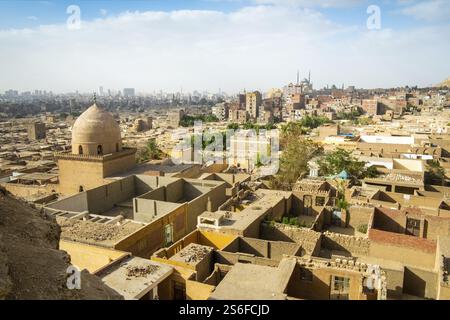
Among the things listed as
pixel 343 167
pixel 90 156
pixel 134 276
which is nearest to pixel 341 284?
pixel 134 276

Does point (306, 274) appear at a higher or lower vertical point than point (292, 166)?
lower

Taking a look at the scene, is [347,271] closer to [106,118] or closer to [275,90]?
[106,118]

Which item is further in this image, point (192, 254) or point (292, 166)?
point (292, 166)

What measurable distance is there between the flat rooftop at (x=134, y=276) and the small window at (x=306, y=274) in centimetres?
413

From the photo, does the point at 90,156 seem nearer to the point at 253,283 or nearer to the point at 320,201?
the point at 320,201

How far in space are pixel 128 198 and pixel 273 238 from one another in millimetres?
9395

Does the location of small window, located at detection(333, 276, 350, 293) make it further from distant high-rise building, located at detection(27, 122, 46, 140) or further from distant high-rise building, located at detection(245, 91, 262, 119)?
distant high-rise building, located at detection(245, 91, 262, 119)

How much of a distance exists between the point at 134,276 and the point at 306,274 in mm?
5316

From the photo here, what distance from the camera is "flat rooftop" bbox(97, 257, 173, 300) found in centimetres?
986

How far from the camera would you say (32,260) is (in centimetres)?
552

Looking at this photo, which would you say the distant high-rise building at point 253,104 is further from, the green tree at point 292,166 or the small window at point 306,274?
the small window at point 306,274

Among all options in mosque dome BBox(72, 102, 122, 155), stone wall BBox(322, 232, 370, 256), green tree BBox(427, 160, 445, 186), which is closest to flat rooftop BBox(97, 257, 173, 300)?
stone wall BBox(322, 232, 370, 256)

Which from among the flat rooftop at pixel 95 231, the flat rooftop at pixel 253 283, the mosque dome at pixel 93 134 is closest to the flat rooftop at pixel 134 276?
the flat rooftop at pixel 253 283

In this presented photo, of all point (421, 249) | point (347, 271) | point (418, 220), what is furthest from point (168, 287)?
point (418, 220)
